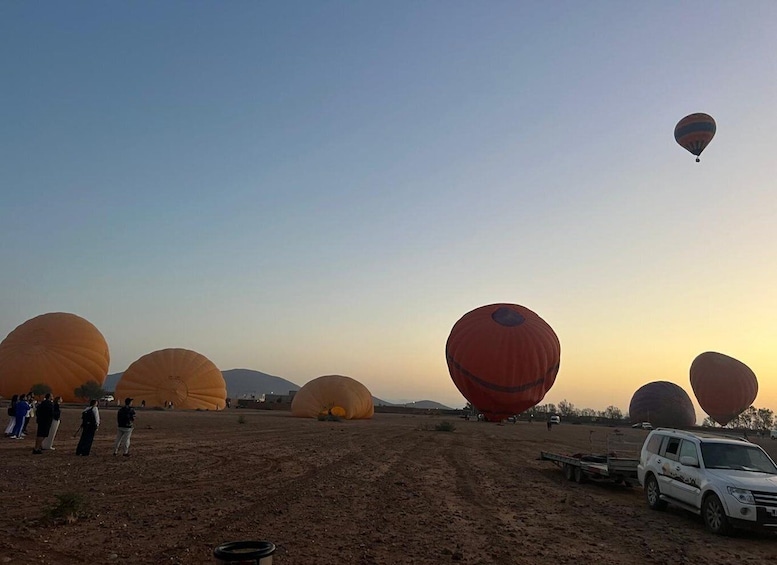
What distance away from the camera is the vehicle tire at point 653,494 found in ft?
39.4

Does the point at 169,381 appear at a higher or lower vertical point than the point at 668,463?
higher

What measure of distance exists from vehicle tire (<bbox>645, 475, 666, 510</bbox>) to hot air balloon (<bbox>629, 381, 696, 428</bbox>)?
199 feet

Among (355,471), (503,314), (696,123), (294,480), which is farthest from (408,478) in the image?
(696,123)

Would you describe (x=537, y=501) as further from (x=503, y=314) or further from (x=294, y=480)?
(x=503, y=314)

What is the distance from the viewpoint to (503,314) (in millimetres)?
40781

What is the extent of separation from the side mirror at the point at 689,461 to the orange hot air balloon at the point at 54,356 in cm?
5181

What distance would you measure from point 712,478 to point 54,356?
53.3 metres

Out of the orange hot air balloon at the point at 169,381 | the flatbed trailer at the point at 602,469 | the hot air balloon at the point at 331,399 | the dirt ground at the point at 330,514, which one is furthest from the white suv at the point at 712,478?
the orange hot air balloon at the point at 169,381

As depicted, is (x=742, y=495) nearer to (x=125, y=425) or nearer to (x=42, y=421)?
(x=125, y=425)

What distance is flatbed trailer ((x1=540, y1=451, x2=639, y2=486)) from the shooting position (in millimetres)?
14602

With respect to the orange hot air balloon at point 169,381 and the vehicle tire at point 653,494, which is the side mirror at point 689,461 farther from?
the orange hot air balloon at point 169,381

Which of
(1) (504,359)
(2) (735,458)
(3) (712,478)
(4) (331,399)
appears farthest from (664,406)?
(3) (712,478)

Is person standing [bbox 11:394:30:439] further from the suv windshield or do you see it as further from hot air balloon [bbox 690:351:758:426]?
hot air balloon [bbox 690:351:758:426]

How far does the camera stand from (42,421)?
16.5 metres
